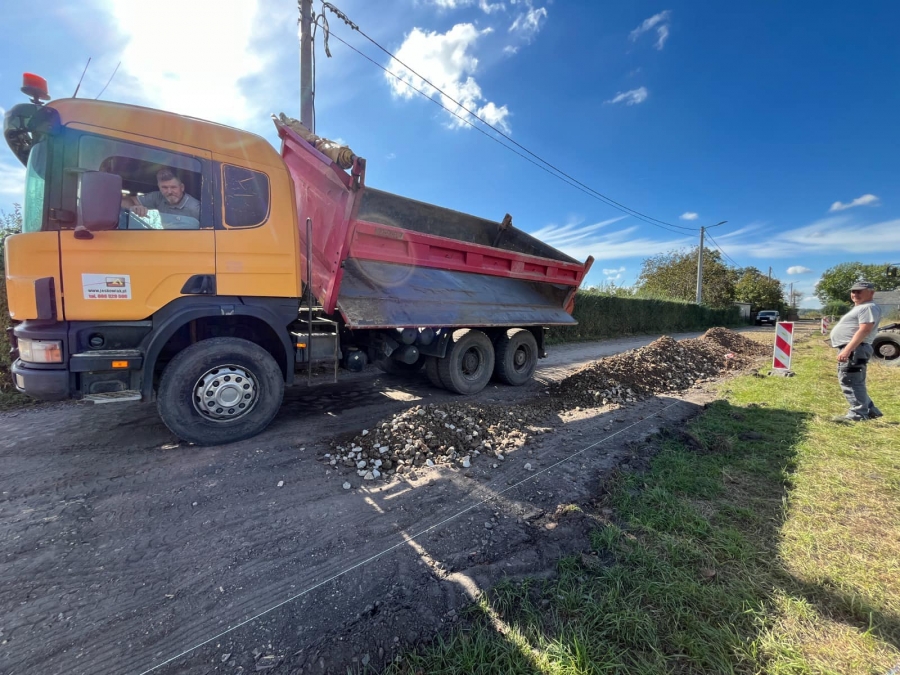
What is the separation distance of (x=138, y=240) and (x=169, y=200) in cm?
48

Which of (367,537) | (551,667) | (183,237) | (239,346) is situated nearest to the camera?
(551,667)

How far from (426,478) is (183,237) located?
2.96 metres

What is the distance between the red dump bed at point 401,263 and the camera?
A: 428 cm

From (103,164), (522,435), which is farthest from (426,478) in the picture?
(103,164)

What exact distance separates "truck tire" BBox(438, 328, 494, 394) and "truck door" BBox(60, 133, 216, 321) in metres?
3.08

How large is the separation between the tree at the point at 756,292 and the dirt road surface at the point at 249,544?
47.5 metres

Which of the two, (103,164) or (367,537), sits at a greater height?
(103,164)

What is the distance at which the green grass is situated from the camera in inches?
59.7

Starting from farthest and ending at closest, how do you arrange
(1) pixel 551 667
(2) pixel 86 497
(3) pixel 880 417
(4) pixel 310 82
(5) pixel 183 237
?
1. (4) pixel 310 82
2. (3) pixel 880 417
3. (5) pixel 183 237
4. (2) pixel 86 497
5. (1) pixel 551 667

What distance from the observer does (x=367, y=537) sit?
230 cm

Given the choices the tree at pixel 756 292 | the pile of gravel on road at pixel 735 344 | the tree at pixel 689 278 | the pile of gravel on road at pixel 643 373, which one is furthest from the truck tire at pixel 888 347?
the tree at pixel 756 292

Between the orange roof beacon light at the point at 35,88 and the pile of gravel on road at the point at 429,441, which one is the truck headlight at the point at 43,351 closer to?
the orange roof beacon light at the point at 35,88

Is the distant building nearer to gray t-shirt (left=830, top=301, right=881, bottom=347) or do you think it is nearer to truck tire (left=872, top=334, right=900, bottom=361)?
truck tire (left=872, top=334, right=900, bottom=361)

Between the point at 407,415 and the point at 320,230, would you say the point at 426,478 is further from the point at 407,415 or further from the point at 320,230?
the point at 320,230
